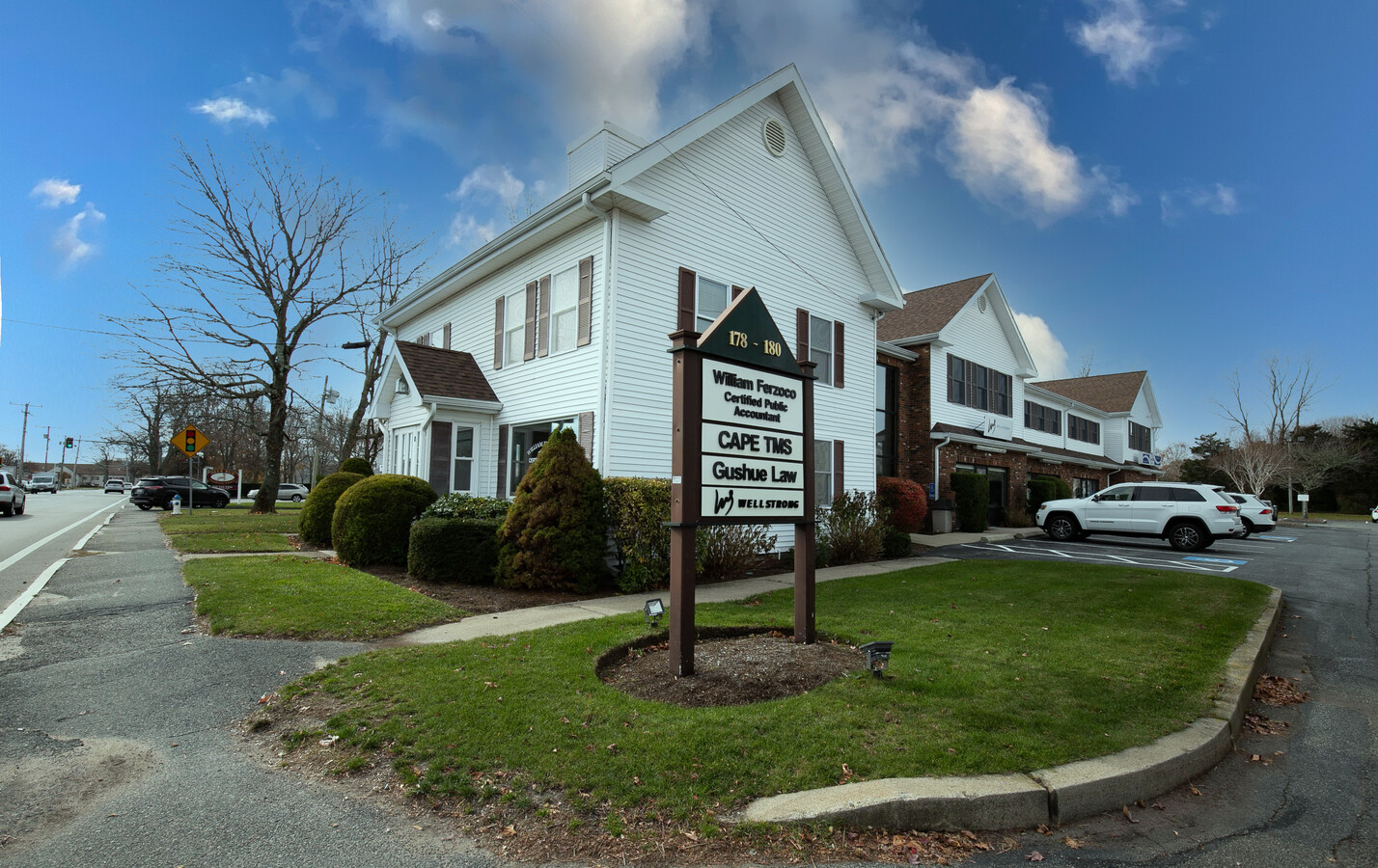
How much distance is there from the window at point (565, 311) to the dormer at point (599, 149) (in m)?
2.70

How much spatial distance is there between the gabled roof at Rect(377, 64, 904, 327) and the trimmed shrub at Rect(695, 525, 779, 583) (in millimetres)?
5795

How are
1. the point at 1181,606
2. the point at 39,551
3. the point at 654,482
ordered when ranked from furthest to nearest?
the point at 39,551, the point at 654,482, the point at 1181,606

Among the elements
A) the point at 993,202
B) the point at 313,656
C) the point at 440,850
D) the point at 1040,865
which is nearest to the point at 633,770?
the point at 440,850

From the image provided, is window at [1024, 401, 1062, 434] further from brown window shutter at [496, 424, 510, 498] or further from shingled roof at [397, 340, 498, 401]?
shingled roof at [397, 340, 498, 401]

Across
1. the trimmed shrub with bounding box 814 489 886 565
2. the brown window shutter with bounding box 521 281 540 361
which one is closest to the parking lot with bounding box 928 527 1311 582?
the trimmed shrub with bounding box 814 489 886 565

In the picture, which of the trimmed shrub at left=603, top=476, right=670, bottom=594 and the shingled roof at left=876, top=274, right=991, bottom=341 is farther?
the shingled roof at left=876, top=274, right=991, bottom=341

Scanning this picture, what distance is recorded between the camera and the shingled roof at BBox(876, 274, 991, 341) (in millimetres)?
23391

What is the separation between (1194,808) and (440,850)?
4.07 meters

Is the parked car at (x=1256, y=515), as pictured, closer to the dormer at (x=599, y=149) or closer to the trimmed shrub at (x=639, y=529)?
the trimmed shrub at (x=639, y=529)

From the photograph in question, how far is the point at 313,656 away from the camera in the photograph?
243 inches

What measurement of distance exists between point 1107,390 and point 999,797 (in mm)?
43273

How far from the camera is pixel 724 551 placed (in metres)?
11.8

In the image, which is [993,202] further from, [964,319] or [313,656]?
[313,656]

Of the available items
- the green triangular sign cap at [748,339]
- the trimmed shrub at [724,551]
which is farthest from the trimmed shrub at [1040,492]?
the green triangular sign cap at [748,339]
